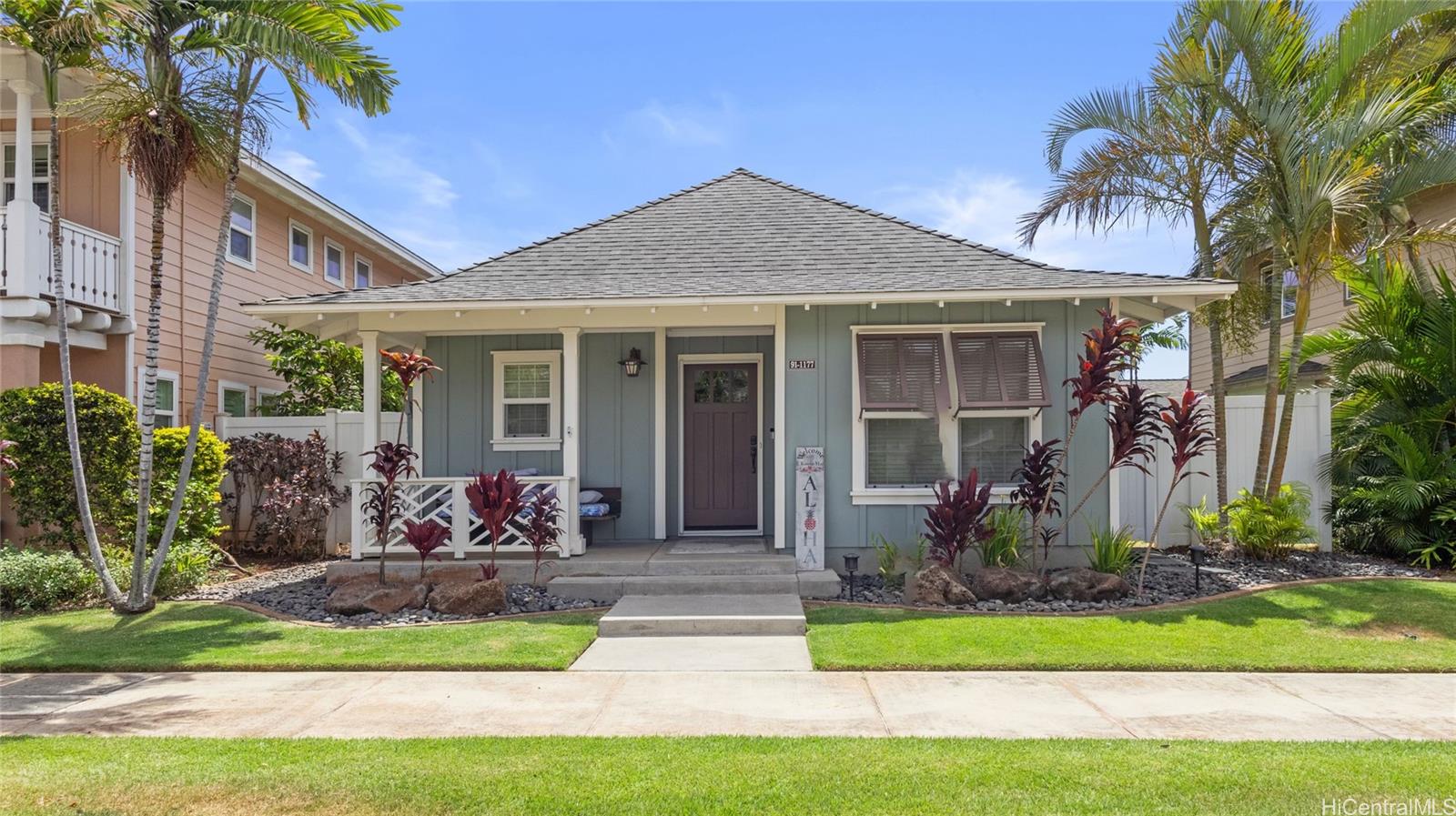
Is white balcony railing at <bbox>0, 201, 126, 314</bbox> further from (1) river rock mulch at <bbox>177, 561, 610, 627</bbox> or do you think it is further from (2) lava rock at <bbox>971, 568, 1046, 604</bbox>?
(2) lava rock at <bbox>971, 568, 1046, 604</bbox>

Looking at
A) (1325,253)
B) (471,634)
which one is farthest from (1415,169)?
(471,634)

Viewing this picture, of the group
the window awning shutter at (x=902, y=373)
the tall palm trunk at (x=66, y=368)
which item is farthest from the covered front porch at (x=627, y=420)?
the tall palm trunk at (x=66, y=368)

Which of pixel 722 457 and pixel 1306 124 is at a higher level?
pixel 1306 124

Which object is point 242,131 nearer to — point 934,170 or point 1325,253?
point 934,170

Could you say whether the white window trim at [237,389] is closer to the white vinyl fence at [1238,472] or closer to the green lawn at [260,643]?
the green lawn at [260,643]

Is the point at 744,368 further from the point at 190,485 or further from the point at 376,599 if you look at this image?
the point at 190,485

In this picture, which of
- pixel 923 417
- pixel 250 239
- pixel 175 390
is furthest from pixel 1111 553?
pixel 250 239

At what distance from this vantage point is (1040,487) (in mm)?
8086

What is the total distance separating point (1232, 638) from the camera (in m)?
6.30

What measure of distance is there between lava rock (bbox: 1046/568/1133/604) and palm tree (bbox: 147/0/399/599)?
775 cm

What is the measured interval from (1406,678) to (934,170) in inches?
332

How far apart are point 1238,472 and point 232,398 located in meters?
14.1

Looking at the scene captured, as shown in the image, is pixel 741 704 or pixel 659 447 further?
pixel 659 447

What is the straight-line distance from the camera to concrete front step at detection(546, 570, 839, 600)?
7.89m
